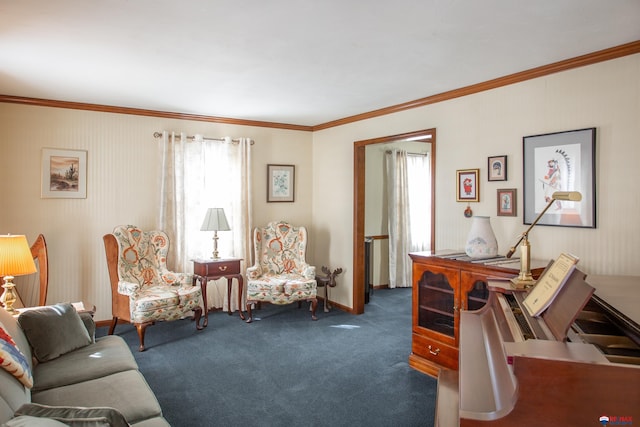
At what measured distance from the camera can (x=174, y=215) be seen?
497cm

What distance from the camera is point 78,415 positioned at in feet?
4.38

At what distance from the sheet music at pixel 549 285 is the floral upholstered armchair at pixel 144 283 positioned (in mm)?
3377

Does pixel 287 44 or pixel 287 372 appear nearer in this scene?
pixel 287 44

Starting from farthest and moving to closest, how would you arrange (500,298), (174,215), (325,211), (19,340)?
(325,211), (174,215), (19,340), (500,298)

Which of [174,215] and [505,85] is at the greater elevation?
[505,85]

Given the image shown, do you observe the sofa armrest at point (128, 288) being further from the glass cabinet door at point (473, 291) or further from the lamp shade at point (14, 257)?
the glass cabinet door at point (473, 291)

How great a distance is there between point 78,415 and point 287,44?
7.74ft

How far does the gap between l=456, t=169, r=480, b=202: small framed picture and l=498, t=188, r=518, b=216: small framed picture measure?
22 cm

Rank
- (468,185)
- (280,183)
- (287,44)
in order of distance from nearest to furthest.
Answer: (287,44)
(468,185)
(280,183)

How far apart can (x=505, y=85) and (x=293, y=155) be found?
305cm

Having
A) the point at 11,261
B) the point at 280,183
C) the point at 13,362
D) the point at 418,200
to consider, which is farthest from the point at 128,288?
the point at 418,200

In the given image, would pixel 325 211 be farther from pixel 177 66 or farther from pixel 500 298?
pixel 500 298

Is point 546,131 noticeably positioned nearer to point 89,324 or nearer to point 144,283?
point 89,324

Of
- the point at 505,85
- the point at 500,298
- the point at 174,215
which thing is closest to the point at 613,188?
the point at 505,85
